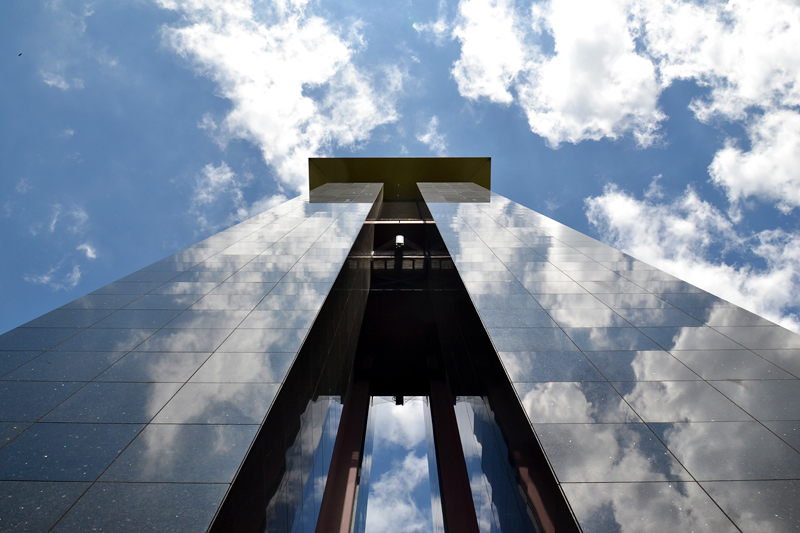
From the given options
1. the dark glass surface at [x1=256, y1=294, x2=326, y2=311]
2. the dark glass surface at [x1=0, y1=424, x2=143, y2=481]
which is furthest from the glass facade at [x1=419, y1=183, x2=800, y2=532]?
the dark glass surface at [x1=0, y1=424, x2=143, y2=481]

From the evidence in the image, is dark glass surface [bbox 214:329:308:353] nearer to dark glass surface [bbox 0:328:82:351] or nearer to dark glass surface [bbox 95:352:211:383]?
dark glass surface [bbox 95:352:211:383]

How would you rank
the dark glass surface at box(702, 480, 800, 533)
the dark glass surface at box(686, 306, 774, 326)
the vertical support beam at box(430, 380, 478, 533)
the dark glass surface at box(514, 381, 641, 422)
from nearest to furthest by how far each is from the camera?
1. the dark glass surface at box(702, 480, 800, 533)
2. the dark glass surface at box(514, 381, 641, 422)
3. the dark glass surface at box(686, 306, 774, 326)
4. the vertical support beam at box(430, 380, 478, 533)

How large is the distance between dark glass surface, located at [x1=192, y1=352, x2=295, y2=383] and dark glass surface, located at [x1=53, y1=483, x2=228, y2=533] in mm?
1928

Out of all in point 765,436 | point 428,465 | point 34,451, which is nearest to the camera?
point 34,451

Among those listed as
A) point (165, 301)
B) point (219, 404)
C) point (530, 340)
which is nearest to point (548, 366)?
point (530, 340)

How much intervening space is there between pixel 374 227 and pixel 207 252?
35.8 ft

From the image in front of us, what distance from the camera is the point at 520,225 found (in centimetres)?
1558

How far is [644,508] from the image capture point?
3.97 m

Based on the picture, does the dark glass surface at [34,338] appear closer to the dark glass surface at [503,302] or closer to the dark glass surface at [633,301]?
the dark glass surface at [503,302]

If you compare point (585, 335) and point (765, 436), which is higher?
point (585, 335)

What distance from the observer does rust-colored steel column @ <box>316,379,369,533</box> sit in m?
11.5

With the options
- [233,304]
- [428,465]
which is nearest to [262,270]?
[233,304]

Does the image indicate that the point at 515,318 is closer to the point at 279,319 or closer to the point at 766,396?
the point at 766,396

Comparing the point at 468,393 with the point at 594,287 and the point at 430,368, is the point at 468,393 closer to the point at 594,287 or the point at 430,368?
the point at 594,287
